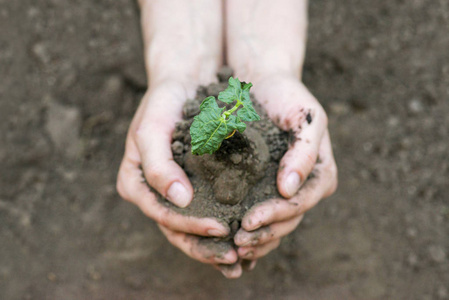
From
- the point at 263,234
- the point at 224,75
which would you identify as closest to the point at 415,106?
the point at 224,75

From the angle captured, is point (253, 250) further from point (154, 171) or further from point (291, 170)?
point (154, 171)

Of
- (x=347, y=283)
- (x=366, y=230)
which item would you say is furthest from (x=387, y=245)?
(x=347, y=283)

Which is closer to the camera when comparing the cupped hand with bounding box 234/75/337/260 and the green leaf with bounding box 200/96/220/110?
the green leaf with bounding box 200/96/220/110

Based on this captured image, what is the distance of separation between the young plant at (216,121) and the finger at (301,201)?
440 millimetres

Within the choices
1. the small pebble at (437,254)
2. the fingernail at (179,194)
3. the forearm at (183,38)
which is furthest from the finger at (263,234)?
the small pebble at (437,254)

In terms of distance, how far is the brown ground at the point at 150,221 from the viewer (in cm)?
319

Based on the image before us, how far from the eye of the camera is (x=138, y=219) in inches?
134

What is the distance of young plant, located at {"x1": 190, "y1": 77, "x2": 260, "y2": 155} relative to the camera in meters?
1.69

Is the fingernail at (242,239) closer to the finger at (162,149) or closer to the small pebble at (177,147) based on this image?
the finger at (162,149)

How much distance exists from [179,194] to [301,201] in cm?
65

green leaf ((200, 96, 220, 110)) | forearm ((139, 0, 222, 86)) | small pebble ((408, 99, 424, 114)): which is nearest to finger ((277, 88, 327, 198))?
green leaf ((200, 96, 220, 110))

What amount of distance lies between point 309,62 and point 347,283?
1.92 meters

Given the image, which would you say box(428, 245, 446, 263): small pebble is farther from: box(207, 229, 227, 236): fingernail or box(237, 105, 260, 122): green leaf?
box(237, 105, 260, 122): green leaf

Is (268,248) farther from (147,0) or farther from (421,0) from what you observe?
(421,0)
